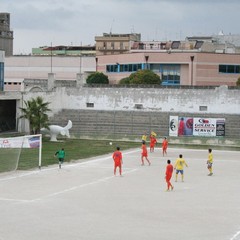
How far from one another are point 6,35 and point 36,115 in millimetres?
96138

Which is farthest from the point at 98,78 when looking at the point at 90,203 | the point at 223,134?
the point at 90,203

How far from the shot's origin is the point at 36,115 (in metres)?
59.0

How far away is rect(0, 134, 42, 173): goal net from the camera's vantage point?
37188 mm

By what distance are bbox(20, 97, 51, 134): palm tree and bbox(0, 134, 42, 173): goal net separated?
16.5 meters

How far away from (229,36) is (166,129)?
94865mm

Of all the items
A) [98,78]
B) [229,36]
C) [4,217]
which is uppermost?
[229,36]

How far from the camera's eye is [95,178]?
34.5 meters

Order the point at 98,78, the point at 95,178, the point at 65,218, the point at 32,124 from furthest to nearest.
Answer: the point at 98,78
the point at 32,124
the point at 95,178
the point at 65,218

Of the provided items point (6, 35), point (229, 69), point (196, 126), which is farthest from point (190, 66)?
point (6, 35)

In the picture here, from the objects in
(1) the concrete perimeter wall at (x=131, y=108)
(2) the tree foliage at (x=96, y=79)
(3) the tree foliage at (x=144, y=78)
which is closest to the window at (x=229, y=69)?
Result: (3) the tree foliage at (x=144, y=78)

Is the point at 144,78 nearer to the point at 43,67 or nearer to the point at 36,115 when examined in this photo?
the point at 36,115

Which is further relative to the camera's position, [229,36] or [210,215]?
[229,36]

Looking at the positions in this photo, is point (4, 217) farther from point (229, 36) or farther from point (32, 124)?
point (229, 36)

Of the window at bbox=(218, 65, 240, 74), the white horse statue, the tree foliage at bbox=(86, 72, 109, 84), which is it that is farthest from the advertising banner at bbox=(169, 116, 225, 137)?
the window at bbox=(218, 65, 240, 74)
